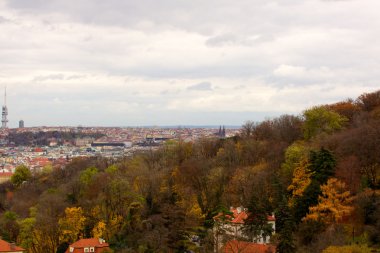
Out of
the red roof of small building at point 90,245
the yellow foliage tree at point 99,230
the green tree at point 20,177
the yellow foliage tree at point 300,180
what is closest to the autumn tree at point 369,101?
the yellow foliage tree at point 300,180

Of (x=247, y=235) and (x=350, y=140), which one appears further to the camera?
(x=350, y=140)

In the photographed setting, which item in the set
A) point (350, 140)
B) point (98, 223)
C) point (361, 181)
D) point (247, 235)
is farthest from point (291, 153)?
point (98, 223)

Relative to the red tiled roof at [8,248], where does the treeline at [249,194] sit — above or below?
above

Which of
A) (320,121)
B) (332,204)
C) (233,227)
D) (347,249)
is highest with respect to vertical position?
(320,121)

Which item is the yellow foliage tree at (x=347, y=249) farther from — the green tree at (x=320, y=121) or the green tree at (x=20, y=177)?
the green tree at (x=20, y=177)

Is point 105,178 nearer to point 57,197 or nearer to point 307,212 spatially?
point 57,197

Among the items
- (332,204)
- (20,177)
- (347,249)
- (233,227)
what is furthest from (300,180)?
(20,177)

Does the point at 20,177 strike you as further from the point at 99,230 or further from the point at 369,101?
the point at 369,101
